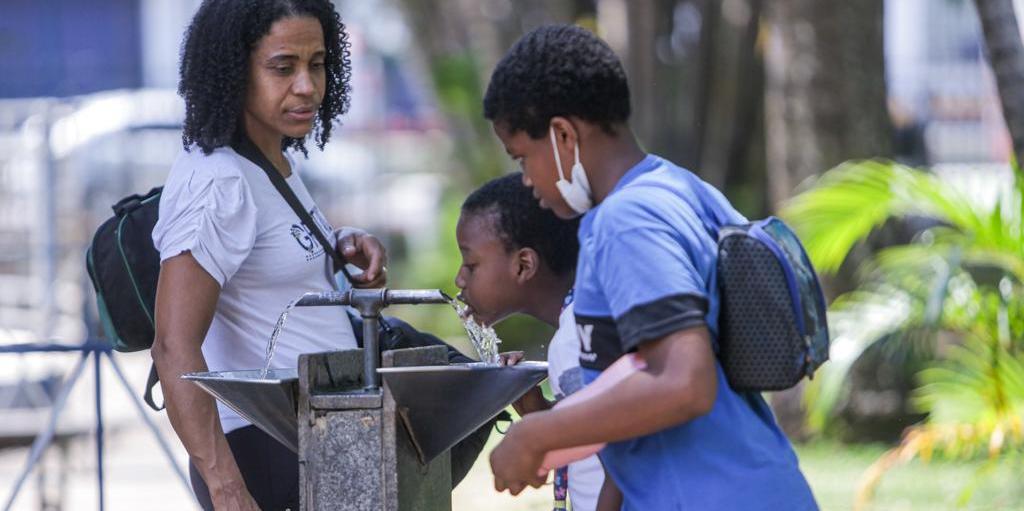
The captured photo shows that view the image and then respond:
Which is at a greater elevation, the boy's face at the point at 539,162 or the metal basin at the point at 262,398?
the boy's face at the point at 539,162

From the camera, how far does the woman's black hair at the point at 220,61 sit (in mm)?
3299

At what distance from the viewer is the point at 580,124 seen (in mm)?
2637

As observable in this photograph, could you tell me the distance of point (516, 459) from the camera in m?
2.52

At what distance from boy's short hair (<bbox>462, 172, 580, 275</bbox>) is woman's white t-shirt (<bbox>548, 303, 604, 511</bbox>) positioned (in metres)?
0.44

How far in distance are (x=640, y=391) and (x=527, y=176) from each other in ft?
1.64

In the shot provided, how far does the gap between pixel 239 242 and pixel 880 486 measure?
5.01m

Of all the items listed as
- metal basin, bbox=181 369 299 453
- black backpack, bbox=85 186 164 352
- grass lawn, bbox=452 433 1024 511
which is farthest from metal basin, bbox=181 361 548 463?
grass lawn, bbox=452 433 1024 511

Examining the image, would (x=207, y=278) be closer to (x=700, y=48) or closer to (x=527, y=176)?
(x=527, y=176)

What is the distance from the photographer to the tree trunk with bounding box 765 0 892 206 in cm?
845

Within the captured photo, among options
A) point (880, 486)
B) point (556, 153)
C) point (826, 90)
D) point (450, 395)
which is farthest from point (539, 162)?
point (826, 90)

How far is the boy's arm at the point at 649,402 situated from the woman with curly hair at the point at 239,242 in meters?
0.89

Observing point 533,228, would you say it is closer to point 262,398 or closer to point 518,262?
point 518,262

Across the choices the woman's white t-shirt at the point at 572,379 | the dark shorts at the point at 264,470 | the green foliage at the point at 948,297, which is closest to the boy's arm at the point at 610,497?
the woman's white t-shirt at the point at 572,379

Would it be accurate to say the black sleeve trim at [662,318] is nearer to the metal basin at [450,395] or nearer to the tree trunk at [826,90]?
the metal basin at [450,395]
